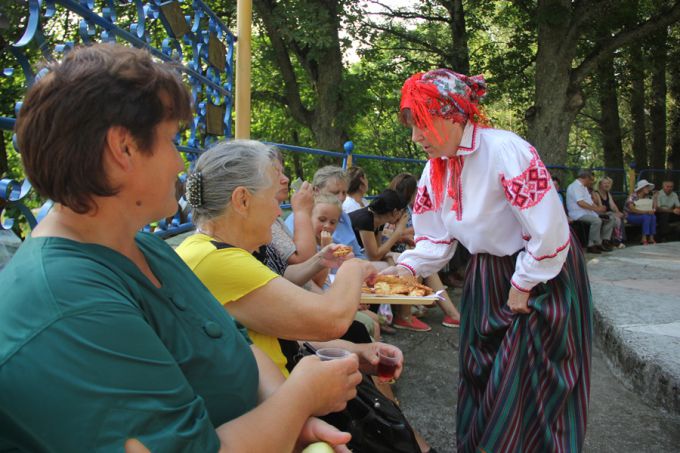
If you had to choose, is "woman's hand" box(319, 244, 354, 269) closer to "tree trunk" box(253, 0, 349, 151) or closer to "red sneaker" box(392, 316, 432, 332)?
"red sneaker" box(392, 316, 432, 332)

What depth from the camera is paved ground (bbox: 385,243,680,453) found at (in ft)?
9.87

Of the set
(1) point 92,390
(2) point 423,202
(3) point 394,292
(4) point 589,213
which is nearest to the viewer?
(1) point 92,390

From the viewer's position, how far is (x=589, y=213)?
9883 millimetres

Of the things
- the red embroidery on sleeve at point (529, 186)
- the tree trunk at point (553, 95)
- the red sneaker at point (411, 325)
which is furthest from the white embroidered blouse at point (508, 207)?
the tree trunk at point (553, 95)

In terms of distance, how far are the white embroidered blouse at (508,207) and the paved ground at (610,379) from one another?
1209 millimetres

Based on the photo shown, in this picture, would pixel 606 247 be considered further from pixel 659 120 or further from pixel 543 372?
pixel 543 372

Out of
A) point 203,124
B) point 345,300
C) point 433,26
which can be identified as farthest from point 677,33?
point 345,300

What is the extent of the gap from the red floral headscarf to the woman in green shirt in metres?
1.29

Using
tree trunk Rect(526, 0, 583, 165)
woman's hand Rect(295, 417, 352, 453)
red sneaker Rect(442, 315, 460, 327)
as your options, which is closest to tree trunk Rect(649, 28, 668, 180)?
tree trunk Rect(526, 0, 583, 165)

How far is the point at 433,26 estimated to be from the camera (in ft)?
42.4

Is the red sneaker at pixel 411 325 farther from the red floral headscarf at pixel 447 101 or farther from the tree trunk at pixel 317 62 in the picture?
the tree trunk at pixel 317 62

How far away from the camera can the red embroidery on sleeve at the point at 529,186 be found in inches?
80.9

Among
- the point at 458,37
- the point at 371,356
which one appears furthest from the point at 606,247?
the point at 371,356

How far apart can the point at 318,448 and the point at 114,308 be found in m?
0.57
